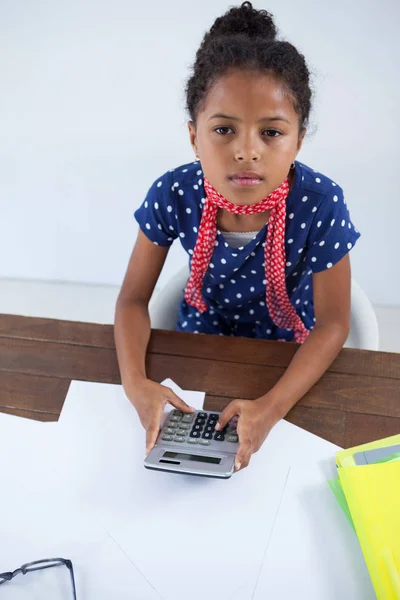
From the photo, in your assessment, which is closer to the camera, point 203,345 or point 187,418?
point 187,418

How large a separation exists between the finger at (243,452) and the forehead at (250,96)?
397 millimetres

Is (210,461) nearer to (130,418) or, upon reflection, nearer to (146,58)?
(130,418)

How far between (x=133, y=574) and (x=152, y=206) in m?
0.57

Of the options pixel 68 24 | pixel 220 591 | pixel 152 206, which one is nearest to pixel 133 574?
pixel 220 591

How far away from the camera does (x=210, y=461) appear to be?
0.65 meters

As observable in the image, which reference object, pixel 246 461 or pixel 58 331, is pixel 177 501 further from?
pixel 58 331

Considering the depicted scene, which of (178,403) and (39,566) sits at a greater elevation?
(178,403)

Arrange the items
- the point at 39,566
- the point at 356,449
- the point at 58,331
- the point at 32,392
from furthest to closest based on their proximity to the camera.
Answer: the point at 58,331
the point at 32,392
the point at 356,449
the point at 39,566

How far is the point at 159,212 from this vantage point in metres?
0.94

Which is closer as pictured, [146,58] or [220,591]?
[220,591]

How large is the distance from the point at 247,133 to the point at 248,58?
99mm

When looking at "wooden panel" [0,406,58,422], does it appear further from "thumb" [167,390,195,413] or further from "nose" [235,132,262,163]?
"nose" [235,132,262,163]

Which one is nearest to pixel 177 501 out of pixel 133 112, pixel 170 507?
pixel 170 507

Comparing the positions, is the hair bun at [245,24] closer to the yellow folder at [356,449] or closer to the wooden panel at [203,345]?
the wooden panel at [203,345]
